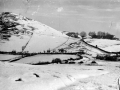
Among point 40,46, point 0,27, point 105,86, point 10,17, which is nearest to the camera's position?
point 105,86

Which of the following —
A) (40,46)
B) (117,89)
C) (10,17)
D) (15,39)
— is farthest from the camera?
(10,17)

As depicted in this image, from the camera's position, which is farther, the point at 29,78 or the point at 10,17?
the point at 10,17

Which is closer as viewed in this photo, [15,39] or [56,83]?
[56,83]

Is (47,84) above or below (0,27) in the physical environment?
below

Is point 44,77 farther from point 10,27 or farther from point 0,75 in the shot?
point 10,27

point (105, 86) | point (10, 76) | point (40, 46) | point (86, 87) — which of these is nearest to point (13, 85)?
point (10, 76)

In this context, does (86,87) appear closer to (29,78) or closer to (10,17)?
(29,78)

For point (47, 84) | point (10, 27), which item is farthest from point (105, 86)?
point (10, 27)

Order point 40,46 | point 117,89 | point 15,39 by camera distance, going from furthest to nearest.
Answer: point 15,39, point 40,46, point 117,89

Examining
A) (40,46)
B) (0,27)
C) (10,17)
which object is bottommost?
(40,46)
